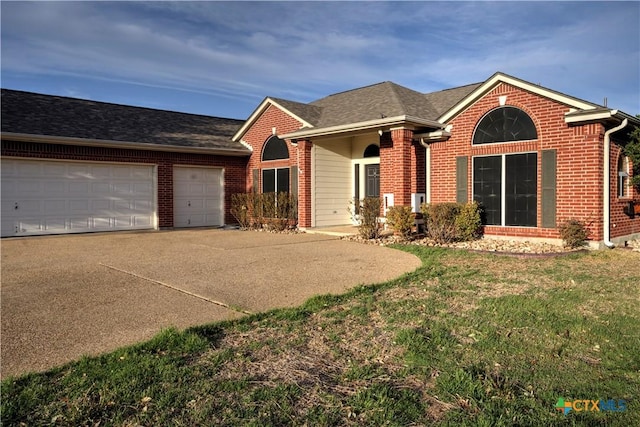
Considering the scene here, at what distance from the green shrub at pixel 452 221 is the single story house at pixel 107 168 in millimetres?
8811

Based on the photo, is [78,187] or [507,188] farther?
[78,187]

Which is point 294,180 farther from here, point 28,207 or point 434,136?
point 28,207

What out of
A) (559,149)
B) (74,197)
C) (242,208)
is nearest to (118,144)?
(74,197)

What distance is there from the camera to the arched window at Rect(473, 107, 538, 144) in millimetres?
11172

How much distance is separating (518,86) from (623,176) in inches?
144

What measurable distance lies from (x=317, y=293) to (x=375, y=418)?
344cm

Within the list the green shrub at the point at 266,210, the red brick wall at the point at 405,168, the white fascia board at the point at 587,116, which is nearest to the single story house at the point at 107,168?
the green shrub at the point at 266,210

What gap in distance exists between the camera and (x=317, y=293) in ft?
21.2

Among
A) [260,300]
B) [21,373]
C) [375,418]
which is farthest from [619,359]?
[21,373]

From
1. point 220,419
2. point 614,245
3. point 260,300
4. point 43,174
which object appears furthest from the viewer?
point 43,174

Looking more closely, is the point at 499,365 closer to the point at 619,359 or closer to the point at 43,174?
the point at 619,359

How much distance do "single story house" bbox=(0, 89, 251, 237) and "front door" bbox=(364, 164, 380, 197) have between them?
4.85 m

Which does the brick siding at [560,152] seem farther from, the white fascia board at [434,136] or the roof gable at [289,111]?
the roof gable at [289,111]

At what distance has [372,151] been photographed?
15.8 meters
